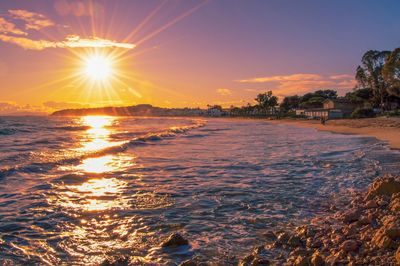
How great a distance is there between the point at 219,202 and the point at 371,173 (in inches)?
275

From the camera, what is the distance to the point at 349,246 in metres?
5.43

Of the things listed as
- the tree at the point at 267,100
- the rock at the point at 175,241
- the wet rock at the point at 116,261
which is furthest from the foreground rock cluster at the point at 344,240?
the tree at the point at 267,100

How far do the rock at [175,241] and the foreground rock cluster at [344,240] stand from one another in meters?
1.32

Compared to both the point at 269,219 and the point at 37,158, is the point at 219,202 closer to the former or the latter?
the point at 269,219

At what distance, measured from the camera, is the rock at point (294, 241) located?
6.23 meters

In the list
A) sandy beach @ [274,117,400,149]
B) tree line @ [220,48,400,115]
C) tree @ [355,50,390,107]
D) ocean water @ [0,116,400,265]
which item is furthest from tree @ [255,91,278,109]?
ocean water @ [0,116,400,265]

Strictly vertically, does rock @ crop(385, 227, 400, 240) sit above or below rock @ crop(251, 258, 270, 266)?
above

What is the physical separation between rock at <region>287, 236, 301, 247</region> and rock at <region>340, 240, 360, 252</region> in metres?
0.88

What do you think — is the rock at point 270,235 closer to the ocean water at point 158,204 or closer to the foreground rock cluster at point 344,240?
the foreground rock cluster at point 344,240

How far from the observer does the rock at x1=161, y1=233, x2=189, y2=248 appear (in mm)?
6559

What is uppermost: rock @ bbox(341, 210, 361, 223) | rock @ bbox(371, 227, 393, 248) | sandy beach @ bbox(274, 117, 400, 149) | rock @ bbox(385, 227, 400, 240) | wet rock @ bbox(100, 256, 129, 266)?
rock @ bbox(385, 227, 400, 240)

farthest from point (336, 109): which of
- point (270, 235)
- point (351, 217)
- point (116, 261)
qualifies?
point (116, 261)

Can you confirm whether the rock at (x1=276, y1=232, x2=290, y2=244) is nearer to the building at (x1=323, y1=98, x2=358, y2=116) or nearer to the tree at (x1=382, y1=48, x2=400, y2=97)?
the tree at (x1=382, y1=48, x2=400, y2=97)

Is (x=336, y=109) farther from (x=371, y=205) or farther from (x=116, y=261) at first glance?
(x=116, y=261)
